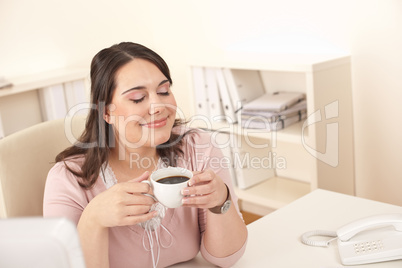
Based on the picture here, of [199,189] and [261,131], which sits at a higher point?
[199,189]

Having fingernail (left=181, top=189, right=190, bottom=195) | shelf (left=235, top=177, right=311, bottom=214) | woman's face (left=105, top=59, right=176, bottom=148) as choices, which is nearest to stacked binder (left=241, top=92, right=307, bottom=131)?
shelf (left=235, top=177, right=311, bottom=214)

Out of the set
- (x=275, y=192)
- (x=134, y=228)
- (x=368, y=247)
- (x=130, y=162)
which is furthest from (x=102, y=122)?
(x=275, y=192)

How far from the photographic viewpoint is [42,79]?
3.00 meters

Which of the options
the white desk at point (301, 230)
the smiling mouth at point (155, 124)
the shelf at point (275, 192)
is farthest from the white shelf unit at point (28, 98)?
the white desk at point (301, 230)

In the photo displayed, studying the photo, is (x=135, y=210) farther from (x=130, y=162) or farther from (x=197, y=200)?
(x=130, y=162)

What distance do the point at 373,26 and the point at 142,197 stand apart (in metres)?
1.85

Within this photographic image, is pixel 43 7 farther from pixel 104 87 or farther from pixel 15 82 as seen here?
pixel 104 87

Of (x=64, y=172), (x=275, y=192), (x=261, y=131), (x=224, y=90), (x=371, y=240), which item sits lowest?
(x=275, y=192)

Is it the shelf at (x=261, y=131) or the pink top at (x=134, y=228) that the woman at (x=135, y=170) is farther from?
the shelf at (x=261, y=131)

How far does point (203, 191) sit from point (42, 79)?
6.68 feet

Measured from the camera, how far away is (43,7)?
3227mm

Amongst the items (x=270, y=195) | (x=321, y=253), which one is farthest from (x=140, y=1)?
(x=321, y=253)

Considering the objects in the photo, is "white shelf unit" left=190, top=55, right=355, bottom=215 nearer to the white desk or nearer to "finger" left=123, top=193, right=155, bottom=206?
the white desk

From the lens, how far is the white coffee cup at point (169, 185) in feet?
3.75
